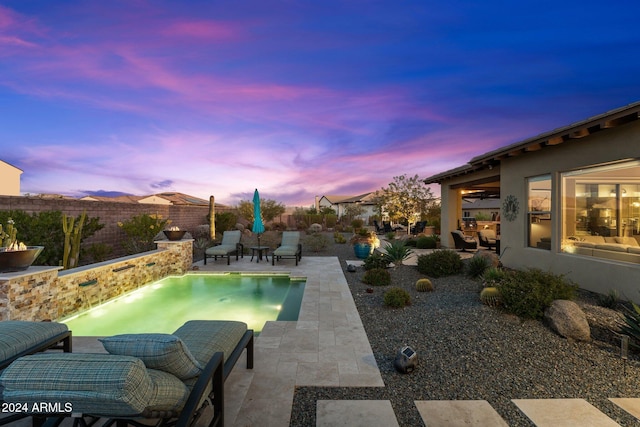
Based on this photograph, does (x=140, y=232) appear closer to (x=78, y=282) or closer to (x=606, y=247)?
(x=78, y=282)

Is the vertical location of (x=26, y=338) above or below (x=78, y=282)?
above

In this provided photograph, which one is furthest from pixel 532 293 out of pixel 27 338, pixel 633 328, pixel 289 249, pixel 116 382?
pixel 289 249

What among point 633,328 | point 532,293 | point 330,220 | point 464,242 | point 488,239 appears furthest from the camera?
point 330,220

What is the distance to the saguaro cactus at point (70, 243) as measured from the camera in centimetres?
605

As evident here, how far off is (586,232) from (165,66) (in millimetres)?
10901

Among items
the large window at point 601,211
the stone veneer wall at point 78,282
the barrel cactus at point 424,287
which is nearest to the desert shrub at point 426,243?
the large window at point 601,211

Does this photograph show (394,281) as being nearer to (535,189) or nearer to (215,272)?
(535,189)

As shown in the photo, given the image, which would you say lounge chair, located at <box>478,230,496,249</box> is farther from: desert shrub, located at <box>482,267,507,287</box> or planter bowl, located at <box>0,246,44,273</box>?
planter bowl, located at <box>0,246,44,273</box>

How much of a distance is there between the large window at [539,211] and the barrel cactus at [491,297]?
3.33 meters

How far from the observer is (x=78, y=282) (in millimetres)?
5031

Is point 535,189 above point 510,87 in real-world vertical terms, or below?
below

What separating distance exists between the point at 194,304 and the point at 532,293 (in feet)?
19.3

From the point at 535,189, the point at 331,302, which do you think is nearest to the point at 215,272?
the point at 331,302

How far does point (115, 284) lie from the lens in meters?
6.04
